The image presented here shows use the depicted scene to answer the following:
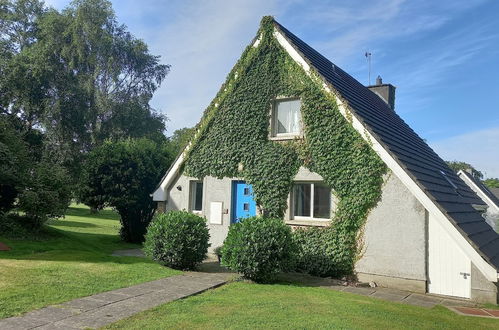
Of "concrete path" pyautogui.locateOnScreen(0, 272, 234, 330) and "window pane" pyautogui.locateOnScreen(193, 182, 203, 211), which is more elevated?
"window pane" pyautogui.locateOnScreen(193, 182, 203, 211)

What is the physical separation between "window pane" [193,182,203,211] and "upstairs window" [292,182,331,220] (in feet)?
13.8

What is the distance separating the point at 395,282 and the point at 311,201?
3.53 meters

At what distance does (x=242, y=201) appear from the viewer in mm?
14148

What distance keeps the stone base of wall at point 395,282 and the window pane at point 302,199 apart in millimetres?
2707

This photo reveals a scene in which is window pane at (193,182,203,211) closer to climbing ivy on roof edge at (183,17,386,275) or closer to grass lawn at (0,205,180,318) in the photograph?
climbing ivy on roof edge at (183,17,386,275)

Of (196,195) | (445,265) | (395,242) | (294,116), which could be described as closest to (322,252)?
(395,242)

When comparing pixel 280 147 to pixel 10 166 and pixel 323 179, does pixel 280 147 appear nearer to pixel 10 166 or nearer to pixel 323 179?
pixel 323 179

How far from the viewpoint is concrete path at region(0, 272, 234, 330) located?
606cm

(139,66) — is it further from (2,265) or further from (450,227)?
(450,227)

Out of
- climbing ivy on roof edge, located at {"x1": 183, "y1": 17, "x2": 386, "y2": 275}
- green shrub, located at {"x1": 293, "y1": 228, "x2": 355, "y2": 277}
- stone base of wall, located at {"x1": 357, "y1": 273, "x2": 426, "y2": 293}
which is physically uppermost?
climbing ivy on roof edge, located at {"x1": 183, "y1": 17, "x2": 386, "y2": 275}

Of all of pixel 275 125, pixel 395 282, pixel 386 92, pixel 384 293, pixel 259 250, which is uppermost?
pixel 386 92

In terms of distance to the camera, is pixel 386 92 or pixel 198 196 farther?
pixel 386 92

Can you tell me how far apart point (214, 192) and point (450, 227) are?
26.7 feet

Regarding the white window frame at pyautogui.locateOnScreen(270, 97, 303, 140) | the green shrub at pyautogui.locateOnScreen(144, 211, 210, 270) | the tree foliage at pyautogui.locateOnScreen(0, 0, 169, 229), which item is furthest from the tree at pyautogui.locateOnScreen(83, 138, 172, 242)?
the tree foliage at pyautogui.locateOnScreen(0, 0, 169, 229)
